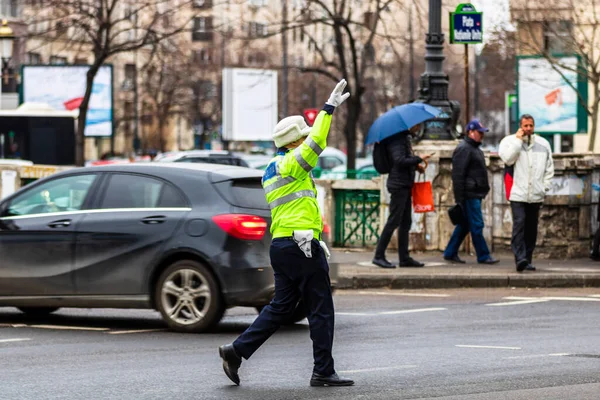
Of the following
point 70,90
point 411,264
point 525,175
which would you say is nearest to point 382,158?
point 411,264

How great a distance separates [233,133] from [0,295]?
39505mm

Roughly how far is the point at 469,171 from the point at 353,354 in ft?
24.9

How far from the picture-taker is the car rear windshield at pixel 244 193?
1209 centimetres

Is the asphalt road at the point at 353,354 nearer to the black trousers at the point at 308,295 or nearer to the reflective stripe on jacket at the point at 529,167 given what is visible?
the black trousers at the point at 308,295

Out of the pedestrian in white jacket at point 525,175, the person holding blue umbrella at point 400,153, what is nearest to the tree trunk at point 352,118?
the person holding blue umbrella at point 400,153

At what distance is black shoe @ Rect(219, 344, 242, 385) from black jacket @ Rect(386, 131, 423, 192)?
8286 mm

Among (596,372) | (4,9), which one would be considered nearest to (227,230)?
(596,372)

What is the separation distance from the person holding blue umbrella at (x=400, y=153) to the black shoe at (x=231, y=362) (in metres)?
7.88

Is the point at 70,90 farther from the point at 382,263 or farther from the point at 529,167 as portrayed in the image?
the point at 529,167

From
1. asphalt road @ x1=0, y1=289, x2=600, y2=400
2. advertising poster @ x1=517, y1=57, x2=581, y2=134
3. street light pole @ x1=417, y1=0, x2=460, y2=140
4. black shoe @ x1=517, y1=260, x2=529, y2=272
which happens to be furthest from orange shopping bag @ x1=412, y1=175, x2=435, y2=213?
advertising poster @ x1=517, y1=57, x2=581, y2=134

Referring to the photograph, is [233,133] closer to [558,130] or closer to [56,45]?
[558,130]

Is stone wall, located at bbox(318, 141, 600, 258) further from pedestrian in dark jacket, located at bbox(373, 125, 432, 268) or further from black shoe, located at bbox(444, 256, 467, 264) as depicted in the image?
pedestrian in dark jacket, located at bbox(373, 125, 432, 268)

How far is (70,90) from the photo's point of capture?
1890 inches

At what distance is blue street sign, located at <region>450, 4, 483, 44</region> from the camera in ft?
64.2
